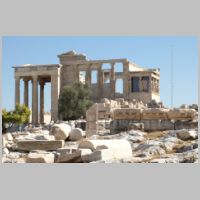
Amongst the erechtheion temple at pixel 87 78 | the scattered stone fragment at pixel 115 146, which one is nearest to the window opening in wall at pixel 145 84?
the erechtheion temple at pixel 87 78

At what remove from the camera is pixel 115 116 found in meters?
19.8

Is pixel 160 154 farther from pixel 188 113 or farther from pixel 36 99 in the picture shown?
pixel 36 99

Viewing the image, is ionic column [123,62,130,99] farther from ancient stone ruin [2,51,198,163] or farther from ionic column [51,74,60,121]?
ancient stone ruin [2,51,198,163]

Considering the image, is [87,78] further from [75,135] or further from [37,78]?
[75,135]

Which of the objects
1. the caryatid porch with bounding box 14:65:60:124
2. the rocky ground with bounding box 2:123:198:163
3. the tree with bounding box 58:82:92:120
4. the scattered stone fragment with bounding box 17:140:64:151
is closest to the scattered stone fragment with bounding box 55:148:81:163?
the rocky ground with bounding box 2:123:198:163

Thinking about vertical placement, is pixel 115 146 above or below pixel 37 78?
below

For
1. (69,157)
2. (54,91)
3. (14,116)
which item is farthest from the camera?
(54,91)

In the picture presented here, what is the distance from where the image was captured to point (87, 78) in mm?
53781

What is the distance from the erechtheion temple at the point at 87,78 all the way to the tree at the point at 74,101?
1.58 metres

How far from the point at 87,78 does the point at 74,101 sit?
26.1 ft

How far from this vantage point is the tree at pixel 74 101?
44.9 m

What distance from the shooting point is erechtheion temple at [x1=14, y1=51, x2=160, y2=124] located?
50406 millimetres

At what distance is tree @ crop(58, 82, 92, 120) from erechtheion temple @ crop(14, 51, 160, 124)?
1.58 metres

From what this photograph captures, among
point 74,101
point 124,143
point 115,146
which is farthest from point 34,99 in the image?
point 115,146
